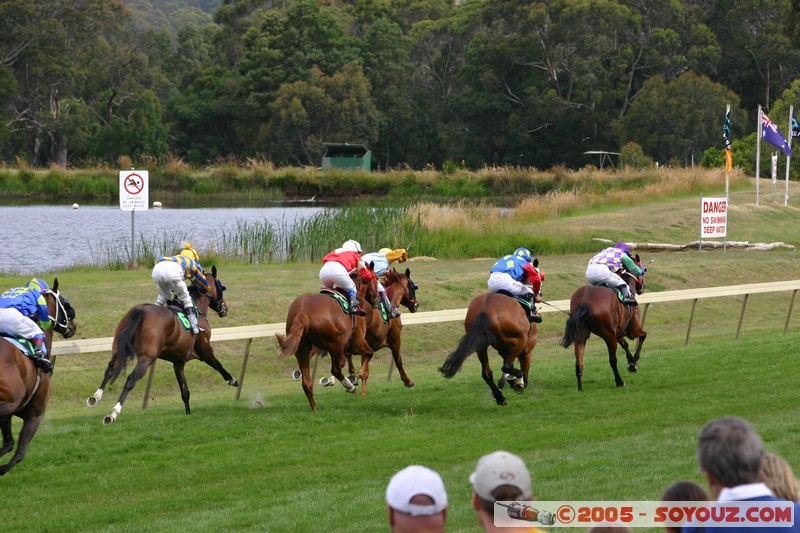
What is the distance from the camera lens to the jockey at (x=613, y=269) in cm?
1456

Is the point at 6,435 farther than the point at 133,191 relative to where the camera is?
No

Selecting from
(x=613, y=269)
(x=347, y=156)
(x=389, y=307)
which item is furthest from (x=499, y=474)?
(x=347, y=156)

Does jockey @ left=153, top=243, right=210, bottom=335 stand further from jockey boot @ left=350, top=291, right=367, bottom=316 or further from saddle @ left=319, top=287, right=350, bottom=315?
jockey boot @ left=350, top=291, right=367, bottom=316

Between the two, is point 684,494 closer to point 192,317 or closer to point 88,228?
point 192,317

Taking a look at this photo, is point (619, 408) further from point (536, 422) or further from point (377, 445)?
point (377, 445)

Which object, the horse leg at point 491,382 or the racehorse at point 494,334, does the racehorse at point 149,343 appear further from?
the horse leg at point 491,382

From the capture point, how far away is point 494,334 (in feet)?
42.7

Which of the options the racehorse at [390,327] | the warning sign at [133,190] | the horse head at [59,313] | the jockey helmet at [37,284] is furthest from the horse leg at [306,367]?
the warning sign at [133,190]

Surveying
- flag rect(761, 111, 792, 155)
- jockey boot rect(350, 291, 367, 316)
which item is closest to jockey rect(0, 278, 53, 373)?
jockey boot rect(350, 291, 367, 316)

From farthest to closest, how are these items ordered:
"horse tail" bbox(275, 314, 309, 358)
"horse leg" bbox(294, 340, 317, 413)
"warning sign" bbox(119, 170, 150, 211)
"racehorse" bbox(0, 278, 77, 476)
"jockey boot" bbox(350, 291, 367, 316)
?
"warning sign" bbox(119, 170, 150, 211) < "jockey boot" bbox(350, 291, 367, 316) < "horse leg" bbox(294, 340, 317, 413) < "horse tail" bbox(275, 314, 309, 358) < "racehorse" bbox(0, 278, 77, 476)

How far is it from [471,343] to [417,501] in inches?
347

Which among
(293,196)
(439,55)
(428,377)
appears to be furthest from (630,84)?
(428,377)

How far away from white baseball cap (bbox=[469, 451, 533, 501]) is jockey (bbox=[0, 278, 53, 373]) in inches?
267

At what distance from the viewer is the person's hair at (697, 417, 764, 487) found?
13.6ft
